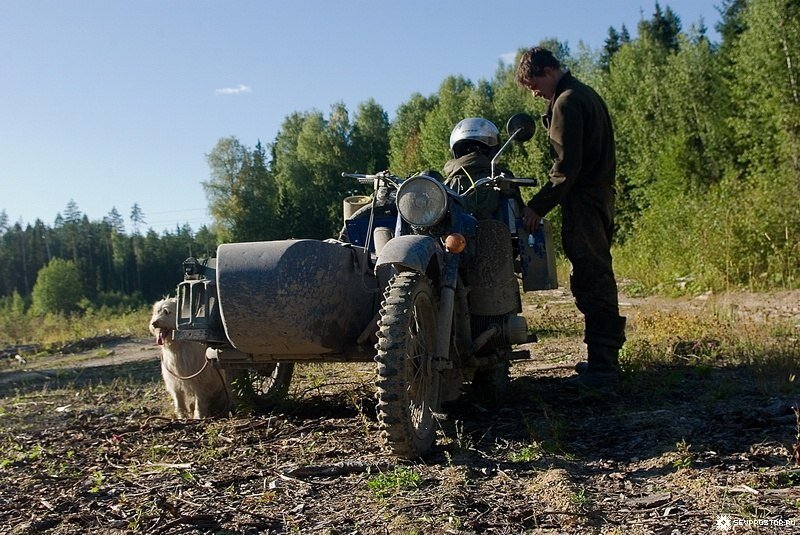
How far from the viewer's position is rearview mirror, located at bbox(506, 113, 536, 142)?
5.04 meters

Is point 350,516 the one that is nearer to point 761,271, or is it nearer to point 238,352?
point 238,352

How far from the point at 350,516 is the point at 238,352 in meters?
1.78

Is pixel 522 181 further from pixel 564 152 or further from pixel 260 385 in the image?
pixel 260 385

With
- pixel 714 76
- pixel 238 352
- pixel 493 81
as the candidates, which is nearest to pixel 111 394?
pixel 238 352

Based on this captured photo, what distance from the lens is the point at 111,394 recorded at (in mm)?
7848

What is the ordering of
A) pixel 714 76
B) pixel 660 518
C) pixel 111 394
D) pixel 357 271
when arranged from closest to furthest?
pixel 660 518
pixel 357 271
pixel 111 394
pixel 714 76

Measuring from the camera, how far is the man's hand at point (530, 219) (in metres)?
5.17

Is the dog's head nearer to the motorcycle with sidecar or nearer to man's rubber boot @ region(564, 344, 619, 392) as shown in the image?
the motorcycle with sidecar

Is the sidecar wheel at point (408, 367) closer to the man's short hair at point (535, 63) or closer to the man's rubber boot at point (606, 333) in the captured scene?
the man's rubber boot at point (606, 333)

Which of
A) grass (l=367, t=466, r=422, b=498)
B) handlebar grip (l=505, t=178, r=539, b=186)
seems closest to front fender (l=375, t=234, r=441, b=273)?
handlebar grip (l=505, t=178, r=539, b=186)

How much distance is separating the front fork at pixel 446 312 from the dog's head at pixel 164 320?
2.38 metres

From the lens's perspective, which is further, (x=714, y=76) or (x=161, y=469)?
(x=714, y=76)

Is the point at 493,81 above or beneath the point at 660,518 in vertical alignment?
above

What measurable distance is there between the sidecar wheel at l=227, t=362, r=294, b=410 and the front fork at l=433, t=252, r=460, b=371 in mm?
1728
